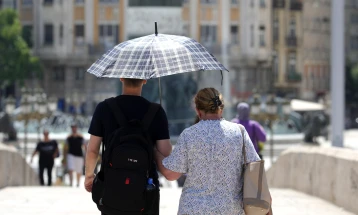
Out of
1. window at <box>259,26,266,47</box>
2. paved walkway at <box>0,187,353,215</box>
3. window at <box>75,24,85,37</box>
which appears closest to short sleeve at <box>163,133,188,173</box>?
paved walkway at <box>0,187,353,215</box>

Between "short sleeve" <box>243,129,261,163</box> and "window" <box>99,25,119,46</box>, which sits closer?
"short sleeve" <box>243,129,261,163</box>

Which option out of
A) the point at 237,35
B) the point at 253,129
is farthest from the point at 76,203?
the point at 237,35

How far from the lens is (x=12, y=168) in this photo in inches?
633

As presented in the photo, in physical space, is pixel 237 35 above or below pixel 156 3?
below

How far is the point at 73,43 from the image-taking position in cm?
7300

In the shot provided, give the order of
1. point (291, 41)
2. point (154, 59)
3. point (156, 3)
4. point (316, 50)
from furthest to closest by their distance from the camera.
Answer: point (316, 50)
point (291, 41)
point (156, 3)
point (154, 59)

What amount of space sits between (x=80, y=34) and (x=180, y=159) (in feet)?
222

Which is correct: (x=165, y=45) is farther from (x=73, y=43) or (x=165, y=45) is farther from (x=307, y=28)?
(x=307, y=28)

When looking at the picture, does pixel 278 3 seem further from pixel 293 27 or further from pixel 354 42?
pixel 354 42

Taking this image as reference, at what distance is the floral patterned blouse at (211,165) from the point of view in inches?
242

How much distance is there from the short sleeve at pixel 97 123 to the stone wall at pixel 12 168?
8226mm

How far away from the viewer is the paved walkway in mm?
11336

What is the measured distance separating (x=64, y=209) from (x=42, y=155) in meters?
9.12

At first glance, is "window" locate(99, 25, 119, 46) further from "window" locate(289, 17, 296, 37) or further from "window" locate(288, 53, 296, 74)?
"window" locate(289, 17, 296, 37)
